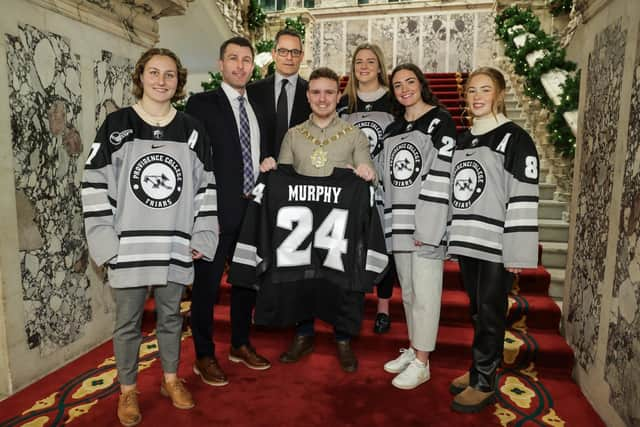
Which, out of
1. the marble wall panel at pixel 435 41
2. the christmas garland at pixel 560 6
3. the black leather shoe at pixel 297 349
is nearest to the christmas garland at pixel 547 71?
the christmas garland at pixel 560 6

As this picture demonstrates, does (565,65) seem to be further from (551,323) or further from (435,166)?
(435,166)

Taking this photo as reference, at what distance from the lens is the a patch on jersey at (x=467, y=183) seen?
252cm

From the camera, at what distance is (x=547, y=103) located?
5207 millimetres

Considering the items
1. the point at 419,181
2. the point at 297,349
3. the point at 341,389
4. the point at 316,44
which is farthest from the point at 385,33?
the point at 341,389

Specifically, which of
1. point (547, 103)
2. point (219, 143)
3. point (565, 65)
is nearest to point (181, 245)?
point (219, 143)

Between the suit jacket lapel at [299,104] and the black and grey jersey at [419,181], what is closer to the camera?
the black and grey jersey at [419,181]

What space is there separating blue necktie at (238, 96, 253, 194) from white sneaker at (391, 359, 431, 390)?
160 centimetres

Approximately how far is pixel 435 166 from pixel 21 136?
8.69 feet

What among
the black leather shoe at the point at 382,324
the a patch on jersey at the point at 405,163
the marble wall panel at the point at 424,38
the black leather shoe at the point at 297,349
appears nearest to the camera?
the a patch on jersey at the point at 405,163

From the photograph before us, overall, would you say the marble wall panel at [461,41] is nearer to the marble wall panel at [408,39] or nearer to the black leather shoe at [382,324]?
the marble wall panel at [408,39]

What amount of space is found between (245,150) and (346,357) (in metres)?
1.63

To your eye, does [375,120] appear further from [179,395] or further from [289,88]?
[179,395]

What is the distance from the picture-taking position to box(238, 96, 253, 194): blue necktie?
116 inches

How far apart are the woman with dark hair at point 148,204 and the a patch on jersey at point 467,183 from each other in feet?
4.72
